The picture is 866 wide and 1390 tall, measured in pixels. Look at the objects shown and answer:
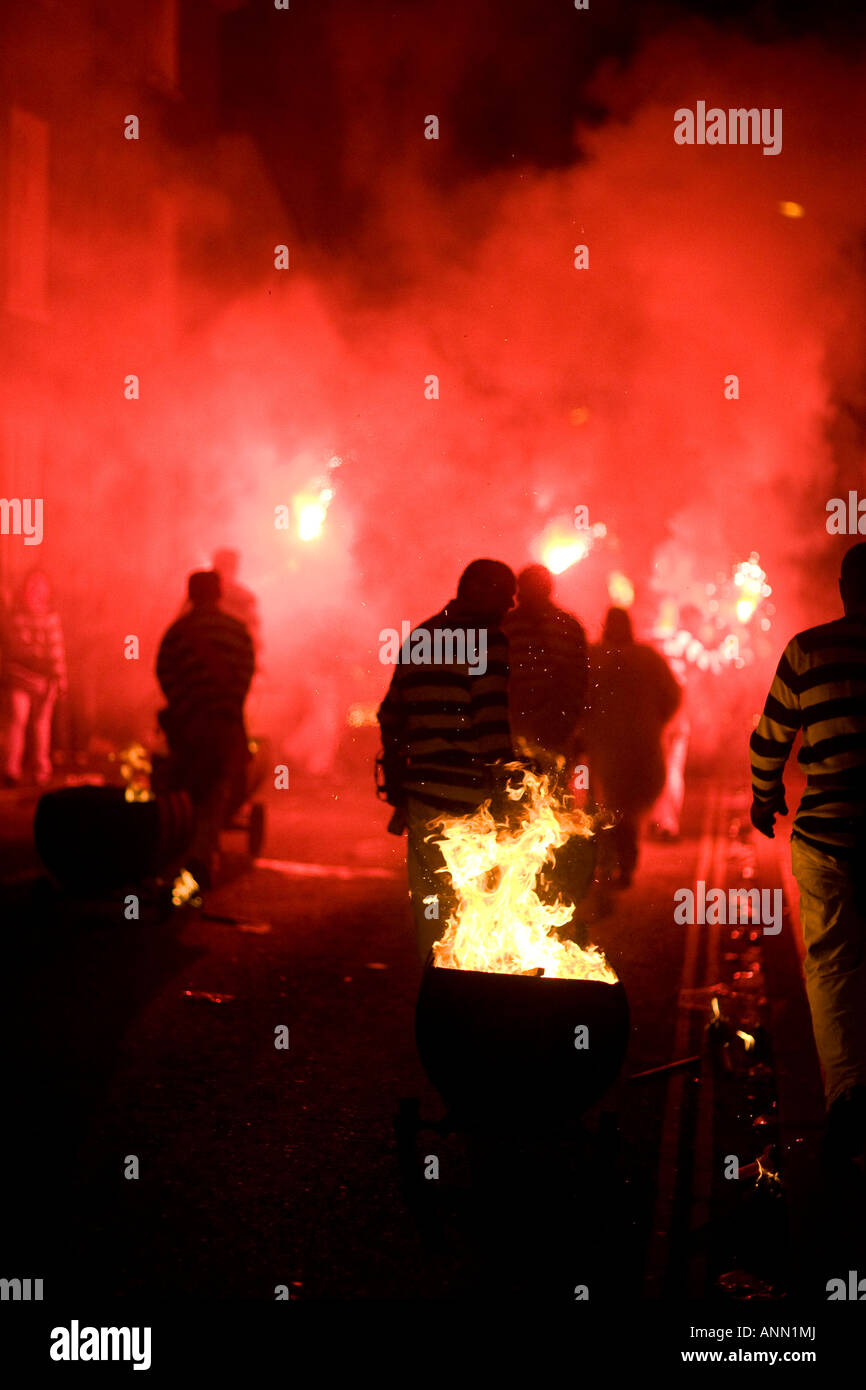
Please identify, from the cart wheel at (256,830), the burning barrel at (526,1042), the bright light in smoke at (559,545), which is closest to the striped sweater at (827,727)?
the burning barrel at (526,1042)

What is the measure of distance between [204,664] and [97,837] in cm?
144

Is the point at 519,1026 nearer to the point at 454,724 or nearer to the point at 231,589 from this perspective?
the point at 454,724

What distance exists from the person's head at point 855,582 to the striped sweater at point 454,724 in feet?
3.81

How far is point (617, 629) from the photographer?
8508 millimetres

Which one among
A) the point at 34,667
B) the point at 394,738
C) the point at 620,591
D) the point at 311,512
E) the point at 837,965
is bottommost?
the point at 837,965

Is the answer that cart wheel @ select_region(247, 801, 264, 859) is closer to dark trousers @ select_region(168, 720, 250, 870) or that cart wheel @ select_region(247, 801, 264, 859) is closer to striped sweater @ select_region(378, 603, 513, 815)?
dark trousers @ select_region(168, 720, 250, 870)

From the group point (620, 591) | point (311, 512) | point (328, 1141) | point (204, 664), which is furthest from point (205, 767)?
point (311, 512)

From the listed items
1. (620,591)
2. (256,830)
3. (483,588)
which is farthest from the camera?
(620,591)

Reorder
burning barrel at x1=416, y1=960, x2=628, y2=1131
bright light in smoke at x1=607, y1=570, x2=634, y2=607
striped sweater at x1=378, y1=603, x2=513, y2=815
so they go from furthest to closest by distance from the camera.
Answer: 1. bright light in smoke at x1=607, y1=570, x2=634, y2=607
2. striped sweater at x1=378, y1=603, x2=513, y2=815
3. burning barrel at x1=416, y1=960, x2=628, y2=1131

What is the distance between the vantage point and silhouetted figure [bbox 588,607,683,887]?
8281 millimetres

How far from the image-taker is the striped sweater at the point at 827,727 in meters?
4.25

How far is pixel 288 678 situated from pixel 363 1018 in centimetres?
961

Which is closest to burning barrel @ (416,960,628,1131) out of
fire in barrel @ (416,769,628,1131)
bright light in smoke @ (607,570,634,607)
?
fire in barrel @ (416,769,628,1131)

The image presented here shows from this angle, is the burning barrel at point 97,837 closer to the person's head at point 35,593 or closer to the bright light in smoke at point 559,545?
the person's head at point 35,593
